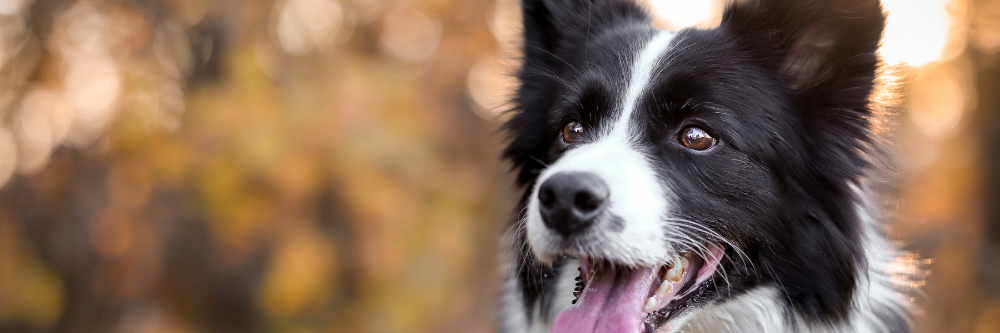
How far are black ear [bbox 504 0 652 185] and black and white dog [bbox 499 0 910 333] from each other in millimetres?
318

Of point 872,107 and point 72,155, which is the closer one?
point 872,107

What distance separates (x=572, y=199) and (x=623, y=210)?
20 cm

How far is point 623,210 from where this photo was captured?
7.02 ft

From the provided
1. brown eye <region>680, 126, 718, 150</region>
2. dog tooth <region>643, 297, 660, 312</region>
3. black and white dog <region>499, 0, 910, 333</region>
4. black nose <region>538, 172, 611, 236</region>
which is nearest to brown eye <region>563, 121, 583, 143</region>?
black and white dog <region>499, 0, 910, 333</region>

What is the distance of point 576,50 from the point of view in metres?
3.04

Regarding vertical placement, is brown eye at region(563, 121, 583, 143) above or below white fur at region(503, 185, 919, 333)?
above

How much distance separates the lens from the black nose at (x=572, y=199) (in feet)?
6.68

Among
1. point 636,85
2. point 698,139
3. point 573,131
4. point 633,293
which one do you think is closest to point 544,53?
point 573,131

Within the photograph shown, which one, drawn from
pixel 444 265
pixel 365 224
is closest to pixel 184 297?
pixel 365 224

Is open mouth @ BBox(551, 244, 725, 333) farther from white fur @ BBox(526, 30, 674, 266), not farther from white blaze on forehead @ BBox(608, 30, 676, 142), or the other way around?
white blaze on forehead @ BBox(608, 30, 676, 142)

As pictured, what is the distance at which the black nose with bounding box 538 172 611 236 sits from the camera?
2.03 meters

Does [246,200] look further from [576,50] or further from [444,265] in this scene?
[576,50]

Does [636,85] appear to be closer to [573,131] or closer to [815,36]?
[573,131]

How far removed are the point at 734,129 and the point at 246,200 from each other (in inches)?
126
